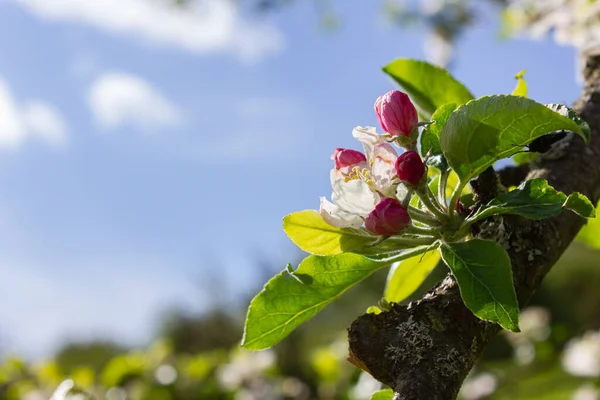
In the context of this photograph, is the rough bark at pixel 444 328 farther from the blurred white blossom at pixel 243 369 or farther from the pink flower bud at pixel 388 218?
the blurred white blossom at pixel 243 369

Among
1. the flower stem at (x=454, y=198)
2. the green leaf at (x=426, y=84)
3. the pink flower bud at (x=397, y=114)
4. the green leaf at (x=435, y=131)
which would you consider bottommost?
the flower stem at (x=454, y=198)

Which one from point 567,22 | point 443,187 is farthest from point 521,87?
point 567,22

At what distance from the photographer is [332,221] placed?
676mm

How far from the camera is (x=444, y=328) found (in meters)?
0.62

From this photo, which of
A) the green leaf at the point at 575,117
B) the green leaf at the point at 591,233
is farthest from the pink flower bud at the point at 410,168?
the green leaf at the point at 591,233

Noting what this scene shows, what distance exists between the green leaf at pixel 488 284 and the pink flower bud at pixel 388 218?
0.19 feet

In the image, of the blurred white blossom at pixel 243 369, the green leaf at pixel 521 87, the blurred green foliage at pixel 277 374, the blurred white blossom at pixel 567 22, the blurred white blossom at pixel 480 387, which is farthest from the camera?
the blurred white blossom at pixel 480 387

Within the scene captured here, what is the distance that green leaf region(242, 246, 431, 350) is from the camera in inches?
25.3

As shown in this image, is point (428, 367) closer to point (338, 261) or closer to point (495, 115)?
point (338, 261)

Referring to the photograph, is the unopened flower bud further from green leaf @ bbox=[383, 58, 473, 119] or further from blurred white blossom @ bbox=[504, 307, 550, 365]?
blurred white blossom @ bbox=[504, 307, 550, 365]

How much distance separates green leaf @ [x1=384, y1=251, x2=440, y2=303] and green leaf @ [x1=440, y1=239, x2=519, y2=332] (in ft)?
0.74

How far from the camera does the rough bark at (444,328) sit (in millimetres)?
576

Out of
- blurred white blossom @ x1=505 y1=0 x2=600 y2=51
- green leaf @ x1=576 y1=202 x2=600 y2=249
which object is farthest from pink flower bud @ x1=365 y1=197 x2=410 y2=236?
blurred white blossom @ x1=505 y1=0 x2=600 y2=51

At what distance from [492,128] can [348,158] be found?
0.16 m
